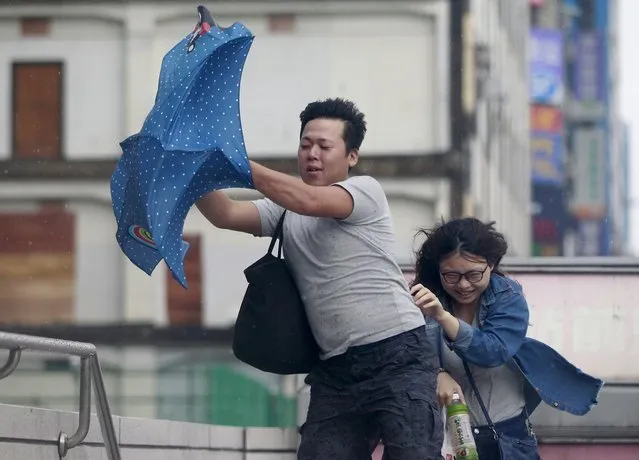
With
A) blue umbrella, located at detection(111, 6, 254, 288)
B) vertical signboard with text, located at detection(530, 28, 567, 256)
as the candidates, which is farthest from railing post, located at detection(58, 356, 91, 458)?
vertical signboard with text, located at detection(530, 28, 567, 256)

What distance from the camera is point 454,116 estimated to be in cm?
2745

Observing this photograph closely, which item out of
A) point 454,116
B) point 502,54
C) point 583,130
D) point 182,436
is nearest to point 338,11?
point 454,116

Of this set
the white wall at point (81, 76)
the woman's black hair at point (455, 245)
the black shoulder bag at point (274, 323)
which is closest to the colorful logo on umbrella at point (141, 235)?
the black shoulder bag at point (274, 323)

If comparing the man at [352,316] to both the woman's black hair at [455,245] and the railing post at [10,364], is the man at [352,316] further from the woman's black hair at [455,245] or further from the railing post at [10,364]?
the railing post at [10,364]

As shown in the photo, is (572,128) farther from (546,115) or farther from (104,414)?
(104,414)

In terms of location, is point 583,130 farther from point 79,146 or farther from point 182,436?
point 182,436

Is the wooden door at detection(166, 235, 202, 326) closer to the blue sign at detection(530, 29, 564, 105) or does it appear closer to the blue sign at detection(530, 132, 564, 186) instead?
the blue sign at detection(530, 132, 564, 186)

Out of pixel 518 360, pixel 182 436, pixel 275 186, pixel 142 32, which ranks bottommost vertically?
pixel 182 436

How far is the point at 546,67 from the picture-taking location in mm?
52625

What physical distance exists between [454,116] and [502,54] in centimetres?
1356

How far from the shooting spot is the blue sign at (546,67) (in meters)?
52.4

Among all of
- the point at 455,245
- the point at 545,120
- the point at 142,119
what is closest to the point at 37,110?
the point at 142,119

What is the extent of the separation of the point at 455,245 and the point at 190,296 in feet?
70.8

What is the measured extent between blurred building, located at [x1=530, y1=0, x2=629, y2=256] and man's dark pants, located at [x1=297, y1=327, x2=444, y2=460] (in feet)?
155
